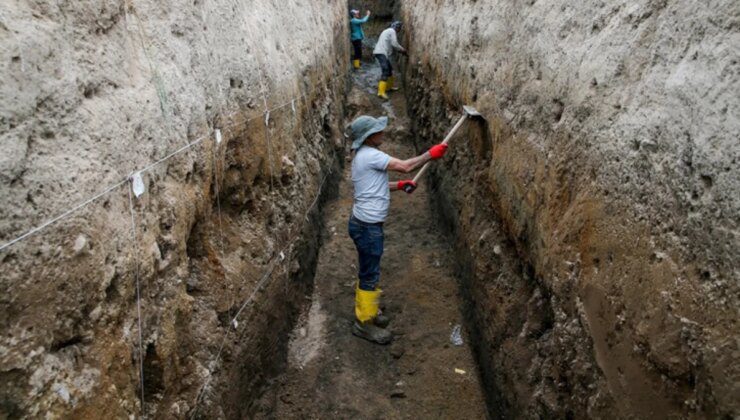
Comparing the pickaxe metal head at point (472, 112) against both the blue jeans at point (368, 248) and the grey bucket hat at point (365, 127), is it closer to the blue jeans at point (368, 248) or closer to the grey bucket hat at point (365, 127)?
the grey bucket hat at point (365, 127)

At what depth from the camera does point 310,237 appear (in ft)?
17.3

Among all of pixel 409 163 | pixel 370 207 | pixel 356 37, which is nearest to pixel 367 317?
pixel 370 207

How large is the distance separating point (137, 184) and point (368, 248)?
266 centimetres

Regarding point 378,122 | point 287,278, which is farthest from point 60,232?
point 378,122

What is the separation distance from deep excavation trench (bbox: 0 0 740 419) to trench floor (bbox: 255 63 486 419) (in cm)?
2

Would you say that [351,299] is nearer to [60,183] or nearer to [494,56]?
[494,56]

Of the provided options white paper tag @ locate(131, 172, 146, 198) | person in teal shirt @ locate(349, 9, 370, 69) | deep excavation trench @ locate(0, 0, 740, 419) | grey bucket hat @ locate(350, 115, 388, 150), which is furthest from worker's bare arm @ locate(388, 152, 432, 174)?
person in teal shirt @ locate(349, 9, 370, 69)

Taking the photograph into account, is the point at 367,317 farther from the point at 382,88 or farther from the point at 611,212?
the point at 382,88

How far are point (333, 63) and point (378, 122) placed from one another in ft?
13.3

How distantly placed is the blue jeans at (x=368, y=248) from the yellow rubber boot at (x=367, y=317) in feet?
0.24

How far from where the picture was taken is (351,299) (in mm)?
5105

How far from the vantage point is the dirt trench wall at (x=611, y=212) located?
1.65 m

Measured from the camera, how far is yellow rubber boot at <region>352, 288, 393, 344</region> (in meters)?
4.55

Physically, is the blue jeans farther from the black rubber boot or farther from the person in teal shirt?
the person in teal shirt
